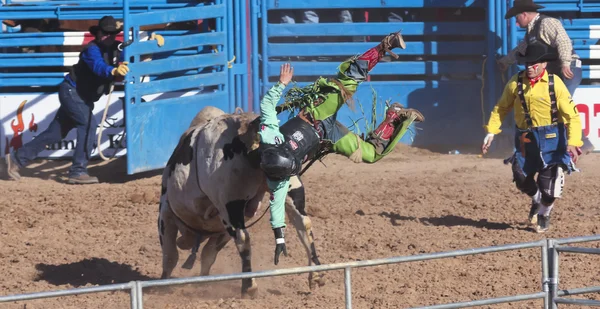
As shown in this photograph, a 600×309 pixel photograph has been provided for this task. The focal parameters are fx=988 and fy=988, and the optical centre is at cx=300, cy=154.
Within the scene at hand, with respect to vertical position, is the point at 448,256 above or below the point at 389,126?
below

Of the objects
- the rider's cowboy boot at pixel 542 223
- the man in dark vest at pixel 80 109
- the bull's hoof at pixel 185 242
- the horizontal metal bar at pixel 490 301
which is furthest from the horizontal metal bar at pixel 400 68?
the horizontal metal bar at pixel 490 301

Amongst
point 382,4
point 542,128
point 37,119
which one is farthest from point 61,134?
point 542,128

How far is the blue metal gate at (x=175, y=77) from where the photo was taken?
1009 cm

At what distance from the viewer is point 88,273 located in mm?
7430

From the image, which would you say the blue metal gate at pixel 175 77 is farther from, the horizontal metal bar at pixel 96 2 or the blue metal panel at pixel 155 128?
the horizontal metal bar at pixel 96 2

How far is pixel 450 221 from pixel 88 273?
309 cm

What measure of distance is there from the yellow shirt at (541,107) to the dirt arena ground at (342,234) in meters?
0.84

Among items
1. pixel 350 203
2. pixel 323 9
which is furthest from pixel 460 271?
pixel 323 9

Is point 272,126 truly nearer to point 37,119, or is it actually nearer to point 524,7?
point 524,7

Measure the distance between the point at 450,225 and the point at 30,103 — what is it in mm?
5317

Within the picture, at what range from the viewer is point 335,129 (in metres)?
6.36

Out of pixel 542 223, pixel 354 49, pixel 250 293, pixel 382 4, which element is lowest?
pixel 250 293

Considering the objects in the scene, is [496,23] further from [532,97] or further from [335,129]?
[335,129]

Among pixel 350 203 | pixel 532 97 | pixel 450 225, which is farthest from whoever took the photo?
pixel 350 203
